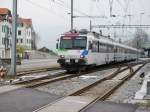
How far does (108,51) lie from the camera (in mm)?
50438

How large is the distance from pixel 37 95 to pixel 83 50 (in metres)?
18.2

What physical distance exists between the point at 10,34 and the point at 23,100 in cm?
10747

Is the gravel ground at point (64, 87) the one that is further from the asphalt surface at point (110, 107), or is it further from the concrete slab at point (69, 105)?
the asphalt surface at point (110, 107)

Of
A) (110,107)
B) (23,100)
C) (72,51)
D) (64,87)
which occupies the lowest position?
(64,87)

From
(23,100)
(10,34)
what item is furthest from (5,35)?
(23,100)

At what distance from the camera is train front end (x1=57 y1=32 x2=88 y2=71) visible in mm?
37281

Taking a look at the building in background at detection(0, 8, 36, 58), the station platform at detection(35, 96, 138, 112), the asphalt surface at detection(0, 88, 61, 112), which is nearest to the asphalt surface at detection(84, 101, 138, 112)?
the station platform at detection(35, 96, 138, 112)

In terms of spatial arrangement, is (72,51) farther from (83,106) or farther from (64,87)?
(83,106)

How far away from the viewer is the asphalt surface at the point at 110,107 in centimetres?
1570

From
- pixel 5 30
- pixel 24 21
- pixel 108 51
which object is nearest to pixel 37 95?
pixel 108 51

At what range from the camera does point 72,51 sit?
37562 millimetres

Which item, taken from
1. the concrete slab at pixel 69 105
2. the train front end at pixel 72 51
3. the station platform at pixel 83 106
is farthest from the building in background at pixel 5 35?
the station platform at pixel 83 106

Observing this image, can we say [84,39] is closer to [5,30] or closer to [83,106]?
[83,106]

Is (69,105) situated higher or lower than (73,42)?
lower
